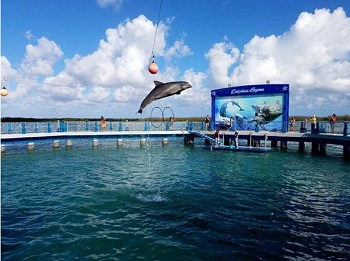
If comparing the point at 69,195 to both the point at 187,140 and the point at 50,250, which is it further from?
the point at 187,140

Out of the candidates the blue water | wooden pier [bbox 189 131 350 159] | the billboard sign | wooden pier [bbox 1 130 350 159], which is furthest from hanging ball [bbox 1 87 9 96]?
the billboard sign

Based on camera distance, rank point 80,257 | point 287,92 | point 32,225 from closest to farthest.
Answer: point 80,257
point 32,225
point 287,92

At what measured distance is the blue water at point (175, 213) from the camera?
8734 millimetres

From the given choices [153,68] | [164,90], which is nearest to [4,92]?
[153,68]

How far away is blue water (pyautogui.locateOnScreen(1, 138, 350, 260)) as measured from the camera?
28.7 ft

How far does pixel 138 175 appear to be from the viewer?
63.2 ft

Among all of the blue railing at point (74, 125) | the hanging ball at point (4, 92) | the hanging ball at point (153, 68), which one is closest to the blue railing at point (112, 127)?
the blue railing at point (74, 125)

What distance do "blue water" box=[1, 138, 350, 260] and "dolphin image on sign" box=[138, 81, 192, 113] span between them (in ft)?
15.2

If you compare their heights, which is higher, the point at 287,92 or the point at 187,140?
the point at 287,92

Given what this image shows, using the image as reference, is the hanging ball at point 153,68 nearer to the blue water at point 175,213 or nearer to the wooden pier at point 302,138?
the blue water at point 175,213

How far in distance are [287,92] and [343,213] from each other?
21979mm

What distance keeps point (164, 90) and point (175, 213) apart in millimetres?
5278

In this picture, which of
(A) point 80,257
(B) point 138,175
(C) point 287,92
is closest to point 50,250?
(A) point 80,257

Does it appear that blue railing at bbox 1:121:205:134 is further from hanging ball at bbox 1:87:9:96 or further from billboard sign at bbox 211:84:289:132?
hanging ball at bbox 1:87:9:96
